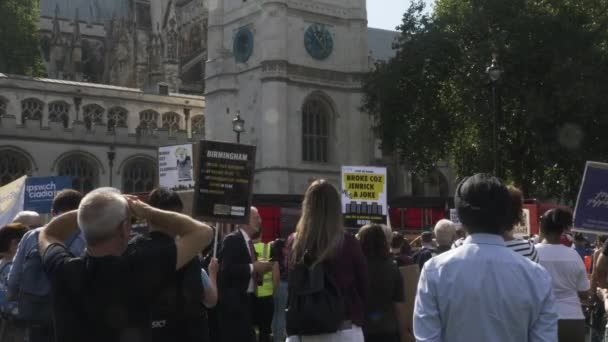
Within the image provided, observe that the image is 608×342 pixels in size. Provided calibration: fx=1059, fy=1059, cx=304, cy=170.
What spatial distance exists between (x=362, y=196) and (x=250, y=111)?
2602 cm

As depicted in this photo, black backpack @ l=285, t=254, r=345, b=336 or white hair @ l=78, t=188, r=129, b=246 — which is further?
black backpack @ l=285, t=254, r=345, b=336

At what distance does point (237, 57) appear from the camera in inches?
1711

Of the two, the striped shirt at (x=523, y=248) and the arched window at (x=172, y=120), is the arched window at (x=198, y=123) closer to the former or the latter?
the arched window at (x=172, y=120)

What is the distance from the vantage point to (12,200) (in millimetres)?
14656

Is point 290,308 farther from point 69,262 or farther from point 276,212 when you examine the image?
point 276,212

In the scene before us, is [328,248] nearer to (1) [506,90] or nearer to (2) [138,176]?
(1) [506,90]

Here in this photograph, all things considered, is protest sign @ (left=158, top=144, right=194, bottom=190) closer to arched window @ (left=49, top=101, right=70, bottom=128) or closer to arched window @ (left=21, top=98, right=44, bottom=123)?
arched window @ (left=21, top=98, right=44, bottom=123)

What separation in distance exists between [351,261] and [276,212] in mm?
20296

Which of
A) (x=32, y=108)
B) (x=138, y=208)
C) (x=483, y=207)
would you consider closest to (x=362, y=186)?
(x=138, y=208)

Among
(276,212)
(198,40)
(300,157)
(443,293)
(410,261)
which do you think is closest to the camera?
(443,293)

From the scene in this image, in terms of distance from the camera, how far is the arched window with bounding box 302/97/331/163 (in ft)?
142

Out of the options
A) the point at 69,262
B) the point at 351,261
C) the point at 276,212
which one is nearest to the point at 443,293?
the point at 69,262

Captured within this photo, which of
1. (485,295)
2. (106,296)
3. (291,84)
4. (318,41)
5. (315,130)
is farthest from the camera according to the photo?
(315,130)

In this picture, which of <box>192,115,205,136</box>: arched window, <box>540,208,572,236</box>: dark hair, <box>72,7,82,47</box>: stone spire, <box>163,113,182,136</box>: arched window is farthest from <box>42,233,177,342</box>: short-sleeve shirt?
<box>72,7,82,47</box>: stone spire
